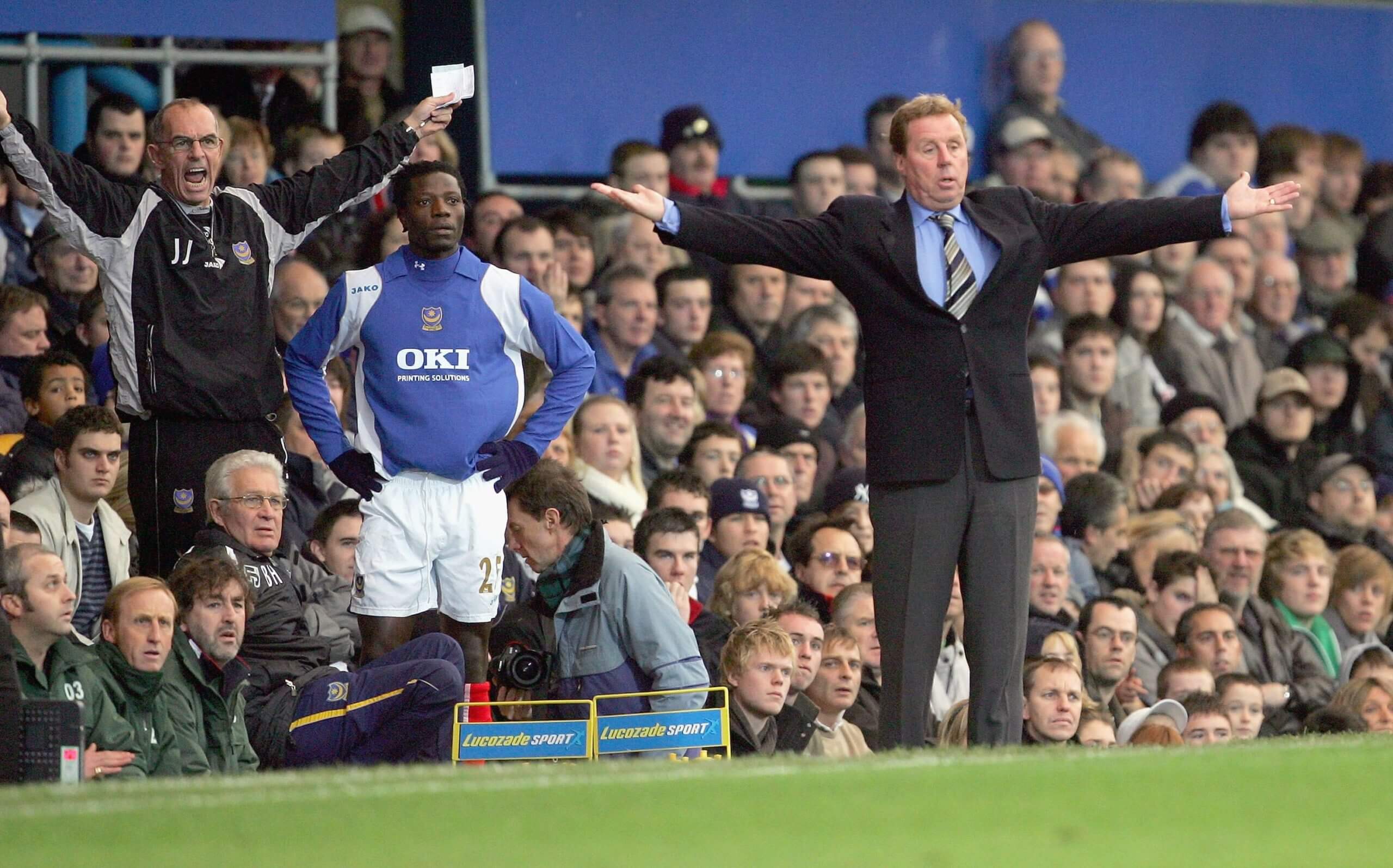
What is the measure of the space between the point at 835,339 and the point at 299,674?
5.20 metres

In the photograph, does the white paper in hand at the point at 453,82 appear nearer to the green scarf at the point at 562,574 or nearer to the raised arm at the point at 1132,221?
the green scarf at the point at 562,574

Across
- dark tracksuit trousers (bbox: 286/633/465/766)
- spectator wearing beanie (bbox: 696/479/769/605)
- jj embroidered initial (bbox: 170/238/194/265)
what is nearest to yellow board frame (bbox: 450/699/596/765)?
dark tracksuit trousers (bbox: 286/633/465/766)

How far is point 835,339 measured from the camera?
1245 cm

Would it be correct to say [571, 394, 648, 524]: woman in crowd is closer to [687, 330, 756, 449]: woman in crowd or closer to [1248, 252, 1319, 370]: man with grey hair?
[687, 330, 756, 449]: woman in crowd

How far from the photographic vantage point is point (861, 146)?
14.5 meters

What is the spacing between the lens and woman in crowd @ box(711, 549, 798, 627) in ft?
30.7

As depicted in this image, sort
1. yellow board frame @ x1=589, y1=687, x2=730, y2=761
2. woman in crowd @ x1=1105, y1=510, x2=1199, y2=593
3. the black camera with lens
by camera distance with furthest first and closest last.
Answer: woman in crowd @ x1=1105, y1=510, x2=1199, y2=593, the black camera with lens, yellow board frame @ x1=589, y1=687, x2=730, y2=761

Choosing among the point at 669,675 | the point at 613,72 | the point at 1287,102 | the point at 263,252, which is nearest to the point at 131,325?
the point at 263,252

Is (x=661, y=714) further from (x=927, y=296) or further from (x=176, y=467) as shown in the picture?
(x=176, y=467)

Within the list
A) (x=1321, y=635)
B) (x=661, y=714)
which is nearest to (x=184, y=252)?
(x=661, y=714)

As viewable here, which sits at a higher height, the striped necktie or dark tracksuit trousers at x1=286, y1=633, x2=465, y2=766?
the striped necktie

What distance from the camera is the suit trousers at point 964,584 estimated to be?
656 centimetres

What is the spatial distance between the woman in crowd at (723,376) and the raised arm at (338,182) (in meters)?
3.53

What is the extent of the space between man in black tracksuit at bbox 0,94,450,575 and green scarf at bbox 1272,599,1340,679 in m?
5.86
